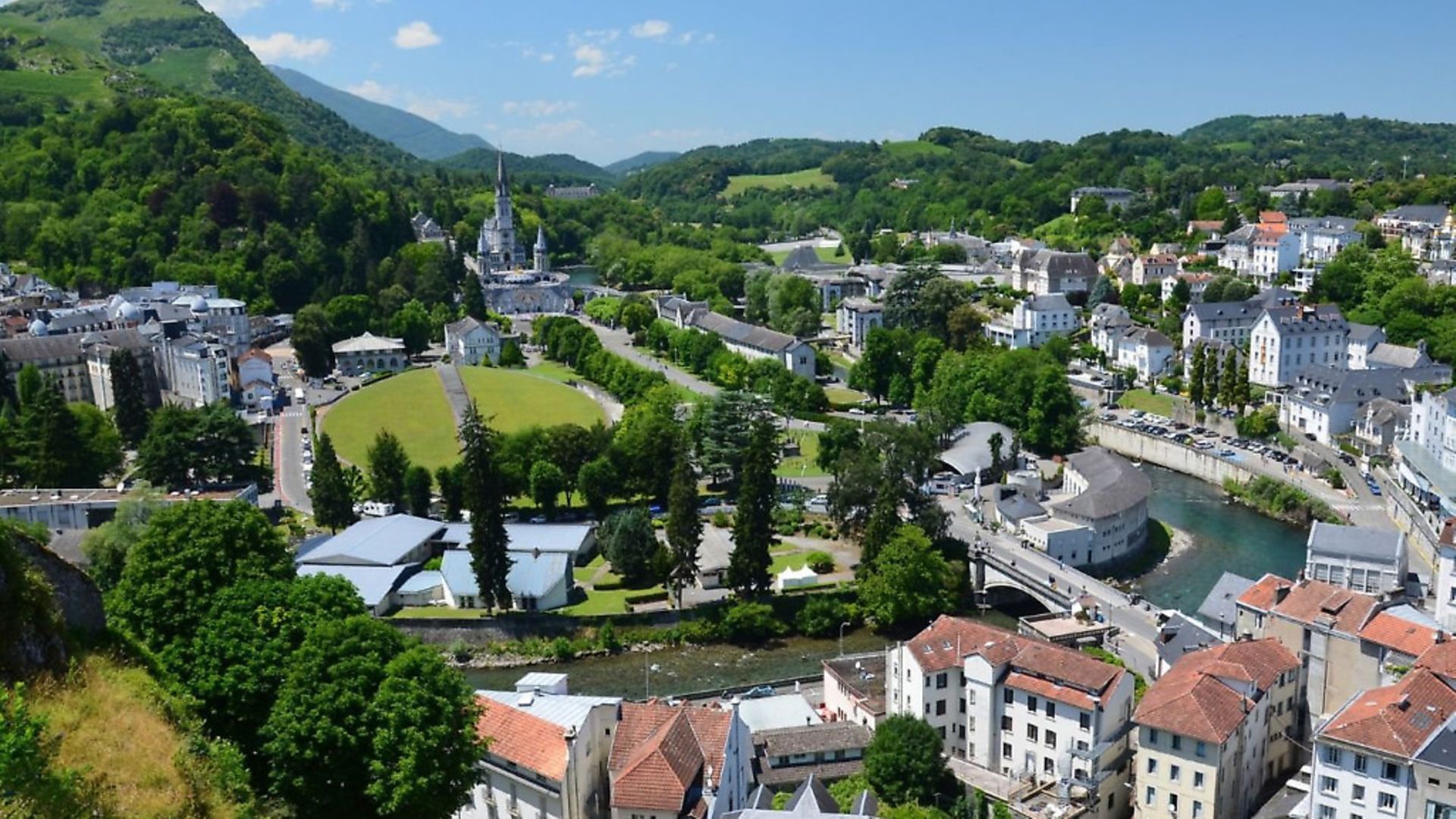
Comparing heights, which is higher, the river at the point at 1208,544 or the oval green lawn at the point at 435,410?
the oval green lawn at the point at 435,410

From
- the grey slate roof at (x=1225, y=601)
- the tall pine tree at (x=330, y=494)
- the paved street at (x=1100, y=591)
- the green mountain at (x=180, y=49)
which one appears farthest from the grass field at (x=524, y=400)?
the green mountain at (x=180, y=49)

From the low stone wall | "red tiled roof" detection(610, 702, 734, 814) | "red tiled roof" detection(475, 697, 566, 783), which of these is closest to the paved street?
"red tiled roof" detection(610, 702, 734, 814)

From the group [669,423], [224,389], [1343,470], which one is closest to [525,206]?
[224,389]

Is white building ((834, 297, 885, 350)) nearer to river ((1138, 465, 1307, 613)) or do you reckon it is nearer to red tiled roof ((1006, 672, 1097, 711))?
river ((1138, 465, 1307, 613))

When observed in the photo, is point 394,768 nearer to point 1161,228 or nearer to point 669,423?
point 669,423

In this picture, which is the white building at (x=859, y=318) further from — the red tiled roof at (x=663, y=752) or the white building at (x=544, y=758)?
the white building at (x=544, y=758)

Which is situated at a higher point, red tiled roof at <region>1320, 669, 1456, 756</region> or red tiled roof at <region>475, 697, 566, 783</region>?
red tiled roof at <region>1320, 669, 1456, 756</region>
